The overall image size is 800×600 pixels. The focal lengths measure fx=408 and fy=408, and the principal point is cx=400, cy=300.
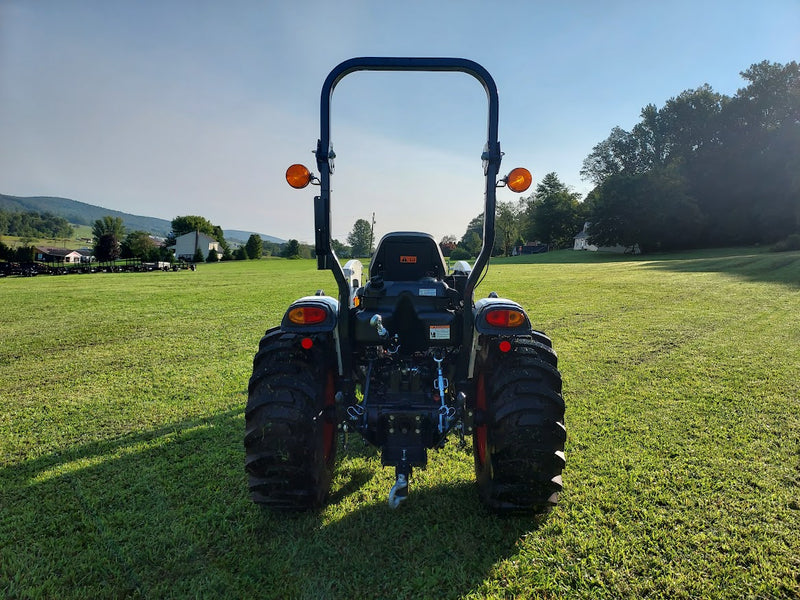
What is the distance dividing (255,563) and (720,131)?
7232cm

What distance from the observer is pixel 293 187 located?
2.33 m

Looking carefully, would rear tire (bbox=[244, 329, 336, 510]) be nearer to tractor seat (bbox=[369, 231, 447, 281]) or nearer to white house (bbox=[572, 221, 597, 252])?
tractor seat (bbox=[369, 231, 447, 281])

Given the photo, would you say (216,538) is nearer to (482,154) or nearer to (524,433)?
(524,433)

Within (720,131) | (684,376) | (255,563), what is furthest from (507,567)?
(720,131)

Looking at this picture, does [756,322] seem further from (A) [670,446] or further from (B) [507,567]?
(B) [507,567]

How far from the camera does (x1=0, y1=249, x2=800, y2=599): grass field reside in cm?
221

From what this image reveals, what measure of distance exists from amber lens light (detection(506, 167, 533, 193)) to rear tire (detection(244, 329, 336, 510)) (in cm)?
167

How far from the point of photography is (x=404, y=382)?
278cm

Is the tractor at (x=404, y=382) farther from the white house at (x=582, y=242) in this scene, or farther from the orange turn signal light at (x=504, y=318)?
the white house at (x=582, y=242)

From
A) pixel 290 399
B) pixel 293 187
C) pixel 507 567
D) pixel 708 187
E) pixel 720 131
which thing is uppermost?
pixel 720 131

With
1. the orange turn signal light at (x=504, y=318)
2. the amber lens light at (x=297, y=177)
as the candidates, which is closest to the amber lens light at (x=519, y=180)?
the orange turn signal light at (x=504, y=318)

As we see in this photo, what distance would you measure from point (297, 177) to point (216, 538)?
2232 millimetres

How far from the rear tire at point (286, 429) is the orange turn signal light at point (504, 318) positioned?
1.17 m

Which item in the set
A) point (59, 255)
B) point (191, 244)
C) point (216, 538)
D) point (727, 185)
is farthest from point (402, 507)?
point (59, 255)
